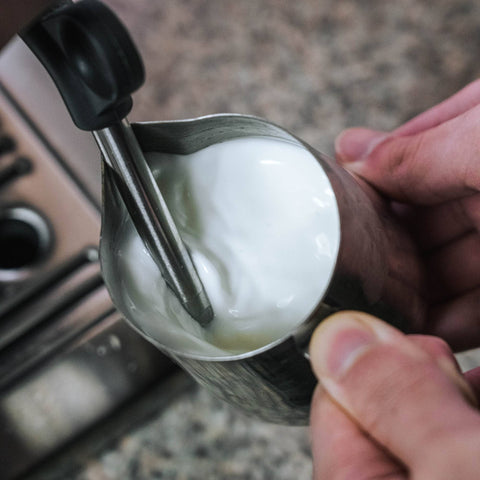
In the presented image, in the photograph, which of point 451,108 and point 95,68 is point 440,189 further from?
point 95,68

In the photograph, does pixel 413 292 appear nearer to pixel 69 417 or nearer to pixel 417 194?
pixel 417 194

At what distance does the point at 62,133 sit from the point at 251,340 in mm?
238

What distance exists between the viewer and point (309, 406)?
0.97ft

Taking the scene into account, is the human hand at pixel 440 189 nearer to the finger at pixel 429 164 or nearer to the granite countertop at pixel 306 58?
the finger at pixel 429 164

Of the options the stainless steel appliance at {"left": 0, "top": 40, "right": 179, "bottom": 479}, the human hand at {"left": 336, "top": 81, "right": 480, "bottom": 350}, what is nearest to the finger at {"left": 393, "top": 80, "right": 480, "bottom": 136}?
the human hand at {"left": 336, "top": 81, "right": 480, "bottom": 350}

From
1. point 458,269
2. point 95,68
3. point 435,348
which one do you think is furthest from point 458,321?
point 95,68

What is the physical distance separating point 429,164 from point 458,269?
0.37ft

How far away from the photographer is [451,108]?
422 millimetres

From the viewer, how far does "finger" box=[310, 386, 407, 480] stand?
0.80 feet

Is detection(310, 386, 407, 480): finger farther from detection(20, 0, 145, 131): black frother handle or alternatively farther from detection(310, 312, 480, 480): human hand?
detection(20, 0, 145, 131): black frother handle

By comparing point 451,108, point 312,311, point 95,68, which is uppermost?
point 95,68

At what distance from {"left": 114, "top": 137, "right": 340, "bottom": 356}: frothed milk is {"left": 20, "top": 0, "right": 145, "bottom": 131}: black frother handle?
0.31 feet

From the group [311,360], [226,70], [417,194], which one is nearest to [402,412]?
[311,360]

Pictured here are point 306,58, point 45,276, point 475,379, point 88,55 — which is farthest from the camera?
point 306,58
